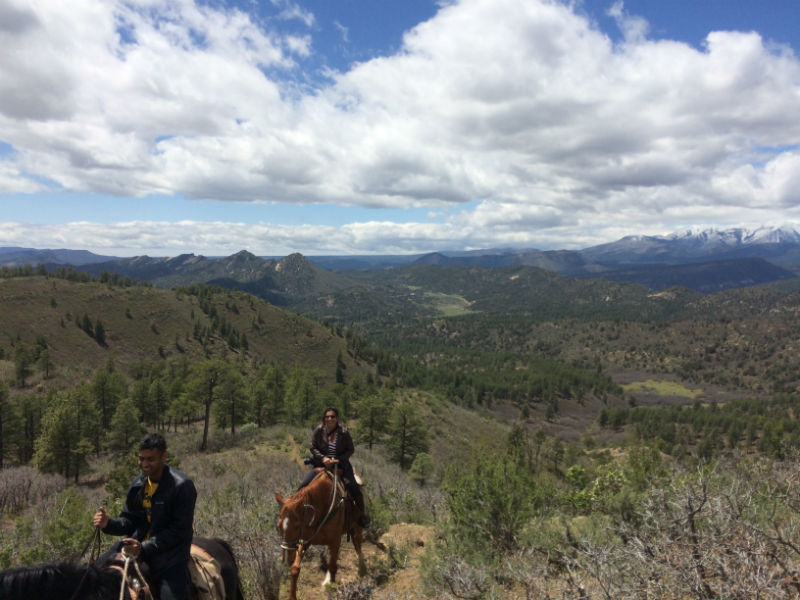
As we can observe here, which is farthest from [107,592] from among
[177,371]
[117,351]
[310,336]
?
[310,336]

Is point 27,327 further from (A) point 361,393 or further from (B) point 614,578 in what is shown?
(B) point 614,578

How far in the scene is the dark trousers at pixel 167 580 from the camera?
4908mm

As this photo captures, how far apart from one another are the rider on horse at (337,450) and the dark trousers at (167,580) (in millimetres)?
4165

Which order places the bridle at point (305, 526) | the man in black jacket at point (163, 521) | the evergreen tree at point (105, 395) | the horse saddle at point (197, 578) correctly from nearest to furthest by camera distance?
the horse saddle at point (197, 578) → the man in black jacket at point (163, 521) → the bridle at point (305, 526) → the evergreen tree at point (105, 395)

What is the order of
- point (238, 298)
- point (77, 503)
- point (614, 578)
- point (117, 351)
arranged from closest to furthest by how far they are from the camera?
point (614, 578) → point (77, 503) → point (117, 351) → point (238, 298)

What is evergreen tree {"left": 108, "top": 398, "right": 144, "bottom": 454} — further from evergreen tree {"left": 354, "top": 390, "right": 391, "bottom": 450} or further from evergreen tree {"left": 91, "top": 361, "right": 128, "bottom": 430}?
evergreen tree {"left": 354, "top": 390, "right": 391, "bottom": 450}

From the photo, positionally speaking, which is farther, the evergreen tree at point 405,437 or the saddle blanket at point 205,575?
the evergreen tree at point 405,437

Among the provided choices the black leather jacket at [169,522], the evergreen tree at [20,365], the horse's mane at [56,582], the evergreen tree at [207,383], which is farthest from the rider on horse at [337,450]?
the evergreen tree at [20,365]

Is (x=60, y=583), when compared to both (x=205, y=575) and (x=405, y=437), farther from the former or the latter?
(x=405, y=437)

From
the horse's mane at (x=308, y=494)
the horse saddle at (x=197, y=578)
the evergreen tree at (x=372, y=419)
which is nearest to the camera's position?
the horse saddle at (x=197, y=578)

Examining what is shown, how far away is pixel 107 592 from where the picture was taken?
393 centimetres

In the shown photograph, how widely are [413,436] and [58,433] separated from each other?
28953 mm

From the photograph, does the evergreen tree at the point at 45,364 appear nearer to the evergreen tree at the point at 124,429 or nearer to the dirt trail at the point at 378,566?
the evergreen tree at the point at 124,429

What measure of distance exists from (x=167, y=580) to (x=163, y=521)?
719 mm
